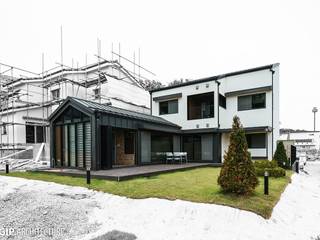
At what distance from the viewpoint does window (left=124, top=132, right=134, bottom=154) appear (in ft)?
48.1

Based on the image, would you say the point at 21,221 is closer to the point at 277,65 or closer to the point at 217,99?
the point at 217,99

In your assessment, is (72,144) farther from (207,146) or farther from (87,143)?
(207,146)

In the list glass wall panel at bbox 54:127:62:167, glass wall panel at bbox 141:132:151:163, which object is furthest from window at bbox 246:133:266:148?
glass wall panel at bbox 54:127:62:167

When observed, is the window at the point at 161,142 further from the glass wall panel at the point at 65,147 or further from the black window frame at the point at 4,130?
the black window frame at the point at 4,130

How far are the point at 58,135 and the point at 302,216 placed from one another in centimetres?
1275

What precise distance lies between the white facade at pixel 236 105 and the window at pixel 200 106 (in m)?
Result: 0.45

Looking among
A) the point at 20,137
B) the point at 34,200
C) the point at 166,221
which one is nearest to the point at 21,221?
the point at 34,200

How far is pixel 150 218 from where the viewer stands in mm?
5887

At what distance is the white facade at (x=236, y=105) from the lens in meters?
16.7

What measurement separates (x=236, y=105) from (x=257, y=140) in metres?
3.14

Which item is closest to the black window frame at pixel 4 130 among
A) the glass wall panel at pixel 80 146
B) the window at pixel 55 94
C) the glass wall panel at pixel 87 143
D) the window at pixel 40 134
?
the window at pixel 40 134

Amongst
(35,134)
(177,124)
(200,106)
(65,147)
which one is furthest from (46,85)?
(200,106)

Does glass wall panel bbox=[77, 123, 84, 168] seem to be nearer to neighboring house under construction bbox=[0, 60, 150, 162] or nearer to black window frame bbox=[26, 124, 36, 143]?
neighboring house under construction bbox=[0, 60, 150, 162]

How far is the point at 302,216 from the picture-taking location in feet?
22.9
